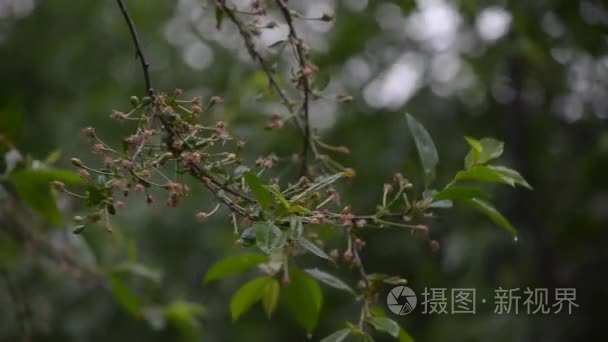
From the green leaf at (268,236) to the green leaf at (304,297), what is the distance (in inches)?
11.3

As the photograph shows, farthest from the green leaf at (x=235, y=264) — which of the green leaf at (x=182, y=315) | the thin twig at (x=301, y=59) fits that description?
the green leaf at (x=182, y=315)

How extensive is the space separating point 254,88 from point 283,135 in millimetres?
498

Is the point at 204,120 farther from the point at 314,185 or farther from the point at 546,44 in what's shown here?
the point at 314,185

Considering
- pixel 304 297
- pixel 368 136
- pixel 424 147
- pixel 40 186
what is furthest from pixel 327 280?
pixel 368 136

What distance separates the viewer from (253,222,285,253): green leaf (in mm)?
684

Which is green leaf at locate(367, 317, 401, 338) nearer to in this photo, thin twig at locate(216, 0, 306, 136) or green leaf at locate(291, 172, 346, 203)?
green leaf at locate(291, 172, 346, 203)

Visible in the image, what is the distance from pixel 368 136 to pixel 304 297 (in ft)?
5.27

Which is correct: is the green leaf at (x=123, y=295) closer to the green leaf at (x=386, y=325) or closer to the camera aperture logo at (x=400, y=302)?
the camera aperture logo at (x=400, y=302)

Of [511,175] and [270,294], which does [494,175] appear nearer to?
[511,175]

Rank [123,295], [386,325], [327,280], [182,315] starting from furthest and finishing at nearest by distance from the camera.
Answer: [182,315]
[123,295]
[327,280]
[386,325]

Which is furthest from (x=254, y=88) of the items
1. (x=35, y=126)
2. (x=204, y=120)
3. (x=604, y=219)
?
(x=604, y=219)

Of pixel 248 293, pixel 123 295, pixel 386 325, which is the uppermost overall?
pixel 123 295

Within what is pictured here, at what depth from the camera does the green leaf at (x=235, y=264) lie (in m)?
1.00

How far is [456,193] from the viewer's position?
33.2 inches
